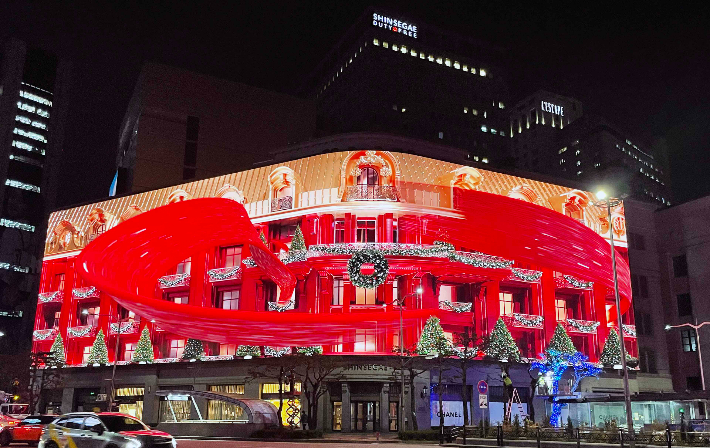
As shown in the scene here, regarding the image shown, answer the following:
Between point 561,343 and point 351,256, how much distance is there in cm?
1913

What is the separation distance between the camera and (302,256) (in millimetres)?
53344

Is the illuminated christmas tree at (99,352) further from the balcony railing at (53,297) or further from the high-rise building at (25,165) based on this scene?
the high-rise building at (25,165)

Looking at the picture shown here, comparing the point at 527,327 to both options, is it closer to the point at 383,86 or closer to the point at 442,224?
the point at 442,224

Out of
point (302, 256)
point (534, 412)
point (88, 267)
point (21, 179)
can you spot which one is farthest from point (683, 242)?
point (21, 179)

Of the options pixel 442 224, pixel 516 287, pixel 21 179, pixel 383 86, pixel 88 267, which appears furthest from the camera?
pixel 21 179

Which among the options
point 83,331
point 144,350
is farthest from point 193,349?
point 83,331

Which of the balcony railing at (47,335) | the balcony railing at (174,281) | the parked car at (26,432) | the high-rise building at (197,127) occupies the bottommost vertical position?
the parked car at (26,432)

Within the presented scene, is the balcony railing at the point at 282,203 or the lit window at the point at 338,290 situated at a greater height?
the balcony railing at the point at 282,203

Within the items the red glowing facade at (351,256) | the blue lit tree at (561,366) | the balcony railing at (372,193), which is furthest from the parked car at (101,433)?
the blue lit tree at (561,366)

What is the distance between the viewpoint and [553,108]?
164875mm

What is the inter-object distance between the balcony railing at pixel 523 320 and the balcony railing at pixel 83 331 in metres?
37.9

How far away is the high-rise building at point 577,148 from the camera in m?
151

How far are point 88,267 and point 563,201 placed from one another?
41.4m

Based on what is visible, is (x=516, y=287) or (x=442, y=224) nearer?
(x=442, y=224)
